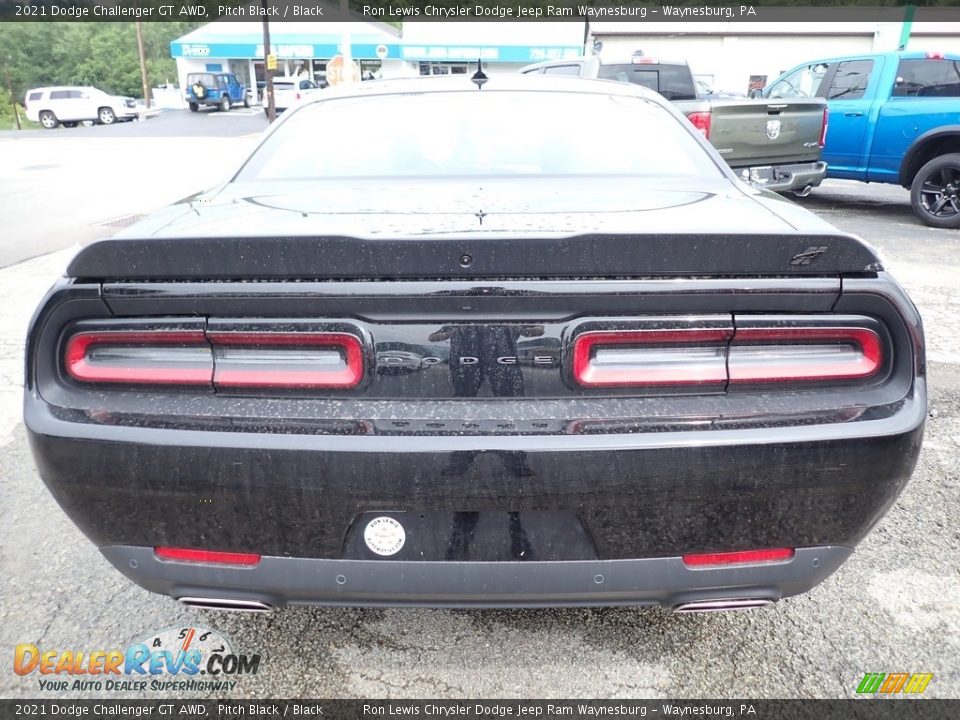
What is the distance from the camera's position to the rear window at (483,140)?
251cm

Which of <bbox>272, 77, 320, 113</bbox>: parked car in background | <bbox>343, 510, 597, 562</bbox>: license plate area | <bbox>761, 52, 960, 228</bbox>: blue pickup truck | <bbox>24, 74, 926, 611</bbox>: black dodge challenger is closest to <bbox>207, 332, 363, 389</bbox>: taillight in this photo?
<bbox>24, 74, 926, 611</bbox>: black dodge challenger

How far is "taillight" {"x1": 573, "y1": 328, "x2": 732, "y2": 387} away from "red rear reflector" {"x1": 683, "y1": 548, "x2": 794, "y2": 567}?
40 centimetres

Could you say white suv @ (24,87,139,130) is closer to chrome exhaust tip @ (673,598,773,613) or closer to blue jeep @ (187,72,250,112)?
blue jeep @ (187,72,250,112)

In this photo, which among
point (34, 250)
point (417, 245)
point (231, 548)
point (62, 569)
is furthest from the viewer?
point (34, 250)

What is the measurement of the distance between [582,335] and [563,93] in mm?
1731

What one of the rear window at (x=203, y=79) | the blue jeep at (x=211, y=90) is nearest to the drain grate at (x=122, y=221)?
the blue jeep at (x=211, y=90)

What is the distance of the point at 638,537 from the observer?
1.59m

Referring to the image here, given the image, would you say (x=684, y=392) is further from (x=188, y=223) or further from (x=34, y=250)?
(x=34, y=250)

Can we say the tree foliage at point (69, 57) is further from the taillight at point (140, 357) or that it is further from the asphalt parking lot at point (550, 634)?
the taillight at point (140, 357)

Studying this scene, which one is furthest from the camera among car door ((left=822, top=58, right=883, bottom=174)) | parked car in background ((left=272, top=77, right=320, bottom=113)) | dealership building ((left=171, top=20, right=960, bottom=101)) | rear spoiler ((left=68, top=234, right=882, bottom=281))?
dealership building ((left=171, top=20, right=960, bottom=101))

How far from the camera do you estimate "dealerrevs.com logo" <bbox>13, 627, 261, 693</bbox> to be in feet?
6.59

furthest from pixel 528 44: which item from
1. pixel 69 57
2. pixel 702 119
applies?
pixel 69 57

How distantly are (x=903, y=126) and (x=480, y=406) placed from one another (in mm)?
9118

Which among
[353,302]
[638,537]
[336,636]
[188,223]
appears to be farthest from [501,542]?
[188,223]
